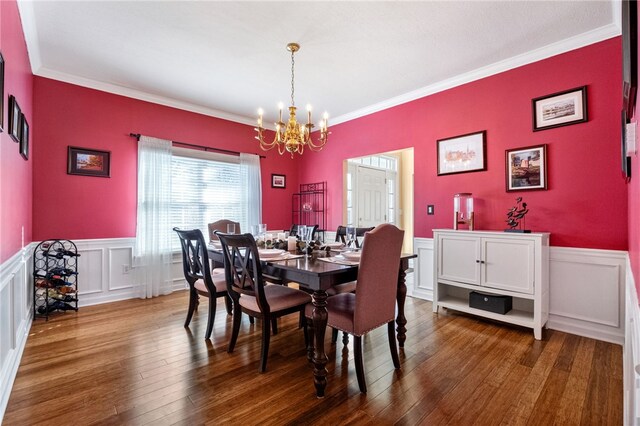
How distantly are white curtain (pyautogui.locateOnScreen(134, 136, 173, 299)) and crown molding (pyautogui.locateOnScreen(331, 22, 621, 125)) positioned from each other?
9.75 feet

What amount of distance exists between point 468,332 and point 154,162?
13.5 ft

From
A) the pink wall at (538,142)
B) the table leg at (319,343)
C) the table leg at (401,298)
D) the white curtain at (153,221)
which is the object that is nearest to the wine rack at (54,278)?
the white curtain at (153,221)

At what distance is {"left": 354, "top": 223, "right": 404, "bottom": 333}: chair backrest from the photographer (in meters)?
1.86

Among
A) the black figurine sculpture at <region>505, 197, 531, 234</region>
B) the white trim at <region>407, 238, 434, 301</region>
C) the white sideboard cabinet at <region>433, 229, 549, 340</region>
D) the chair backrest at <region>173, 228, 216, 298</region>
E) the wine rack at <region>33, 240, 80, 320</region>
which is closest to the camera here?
the chair backrest at <region>173, 228, 216, 298</region>

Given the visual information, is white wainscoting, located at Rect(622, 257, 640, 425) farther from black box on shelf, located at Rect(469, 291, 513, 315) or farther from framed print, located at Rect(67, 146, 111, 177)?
framed print, located at Rect(67, 146, 111, 177)

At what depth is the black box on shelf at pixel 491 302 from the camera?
2889 mm

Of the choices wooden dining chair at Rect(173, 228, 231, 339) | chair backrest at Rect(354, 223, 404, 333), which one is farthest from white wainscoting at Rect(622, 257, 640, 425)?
wooden dining chair at Rect(173, 228, 231, 339)

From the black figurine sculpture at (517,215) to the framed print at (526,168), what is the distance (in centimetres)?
17

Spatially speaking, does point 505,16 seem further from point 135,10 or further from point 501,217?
point 135,10

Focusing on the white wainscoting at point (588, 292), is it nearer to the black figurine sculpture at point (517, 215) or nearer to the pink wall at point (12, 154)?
the black figurine sculpture at point (517, 215)

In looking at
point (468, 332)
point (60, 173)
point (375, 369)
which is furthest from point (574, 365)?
point (60, 173)

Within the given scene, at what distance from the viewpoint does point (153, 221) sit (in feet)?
13.1

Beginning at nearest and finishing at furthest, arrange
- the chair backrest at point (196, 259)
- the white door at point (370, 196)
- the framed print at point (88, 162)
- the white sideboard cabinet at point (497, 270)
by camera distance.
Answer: the chair backrest at point (196, 259)
the white sideboard cabinet at point (497, 270)
the framed print at point (88, 162)
the white door at point (370, 196)

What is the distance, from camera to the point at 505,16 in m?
2.44
